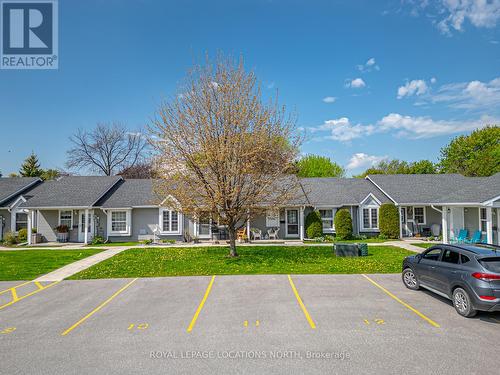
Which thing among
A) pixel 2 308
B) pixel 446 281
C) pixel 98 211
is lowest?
pixel 2 308

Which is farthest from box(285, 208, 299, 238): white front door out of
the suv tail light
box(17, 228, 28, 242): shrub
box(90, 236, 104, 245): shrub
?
box(17, 228, 28, 242): shrub

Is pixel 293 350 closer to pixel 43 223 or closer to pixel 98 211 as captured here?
pixel 98 211

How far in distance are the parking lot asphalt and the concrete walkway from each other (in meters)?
1.90

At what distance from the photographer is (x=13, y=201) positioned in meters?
26.5

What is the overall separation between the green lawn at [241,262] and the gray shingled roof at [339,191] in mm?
6655

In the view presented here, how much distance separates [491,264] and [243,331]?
6492mm

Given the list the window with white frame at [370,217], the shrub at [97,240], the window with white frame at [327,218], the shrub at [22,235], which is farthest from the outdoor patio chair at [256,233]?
the shrub at [22,235]

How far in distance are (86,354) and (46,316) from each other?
3278 mm

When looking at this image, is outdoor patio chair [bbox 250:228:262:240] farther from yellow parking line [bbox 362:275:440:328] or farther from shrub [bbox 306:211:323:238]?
yellow parking line [bbox 362:275:440:328]

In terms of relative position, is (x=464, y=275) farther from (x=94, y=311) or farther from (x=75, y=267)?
(x=75, y=267)

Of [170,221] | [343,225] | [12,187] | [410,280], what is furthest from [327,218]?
[12,187]

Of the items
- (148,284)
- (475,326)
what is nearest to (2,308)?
(148,284)

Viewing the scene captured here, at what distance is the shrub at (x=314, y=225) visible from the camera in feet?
79.3

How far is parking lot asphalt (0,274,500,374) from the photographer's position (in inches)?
229
